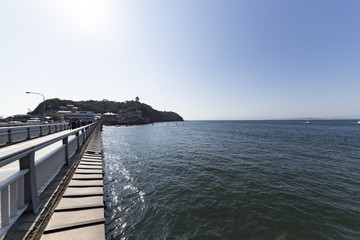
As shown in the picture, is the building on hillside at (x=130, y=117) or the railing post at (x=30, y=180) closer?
the railing post at (x=30, y=180)

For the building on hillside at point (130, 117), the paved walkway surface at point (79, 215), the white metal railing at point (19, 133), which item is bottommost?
the paved walkway surface at point (79, 215)

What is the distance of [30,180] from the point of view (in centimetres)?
315

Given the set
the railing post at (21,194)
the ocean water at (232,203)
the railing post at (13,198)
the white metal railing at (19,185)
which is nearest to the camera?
the white metal railing at (19,185)

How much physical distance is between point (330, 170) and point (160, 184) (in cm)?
1526

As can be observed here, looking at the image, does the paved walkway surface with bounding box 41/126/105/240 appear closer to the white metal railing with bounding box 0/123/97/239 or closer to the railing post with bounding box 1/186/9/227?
the white metal railing with bounding box 0/123/97/239

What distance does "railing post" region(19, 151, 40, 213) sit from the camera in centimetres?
307

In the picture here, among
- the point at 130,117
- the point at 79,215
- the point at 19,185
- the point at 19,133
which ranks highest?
the point at 130,117

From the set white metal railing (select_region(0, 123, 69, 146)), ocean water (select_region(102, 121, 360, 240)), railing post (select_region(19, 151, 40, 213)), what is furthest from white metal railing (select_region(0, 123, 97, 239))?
white metal railing (select_region(0, 123, 69, 146))

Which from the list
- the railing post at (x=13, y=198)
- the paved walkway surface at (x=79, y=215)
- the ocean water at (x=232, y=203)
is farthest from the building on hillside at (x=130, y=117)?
the railing post at (x=13, y=198)

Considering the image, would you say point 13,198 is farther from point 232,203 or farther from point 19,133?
point 19,133

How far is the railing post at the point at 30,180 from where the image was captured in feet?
10.1

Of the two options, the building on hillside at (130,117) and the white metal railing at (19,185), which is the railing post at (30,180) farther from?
the building on hillside at (130,117)

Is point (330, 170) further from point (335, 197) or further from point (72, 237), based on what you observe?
point (72, 237)

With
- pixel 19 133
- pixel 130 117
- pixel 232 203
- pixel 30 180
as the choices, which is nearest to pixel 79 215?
pixel 30 180
